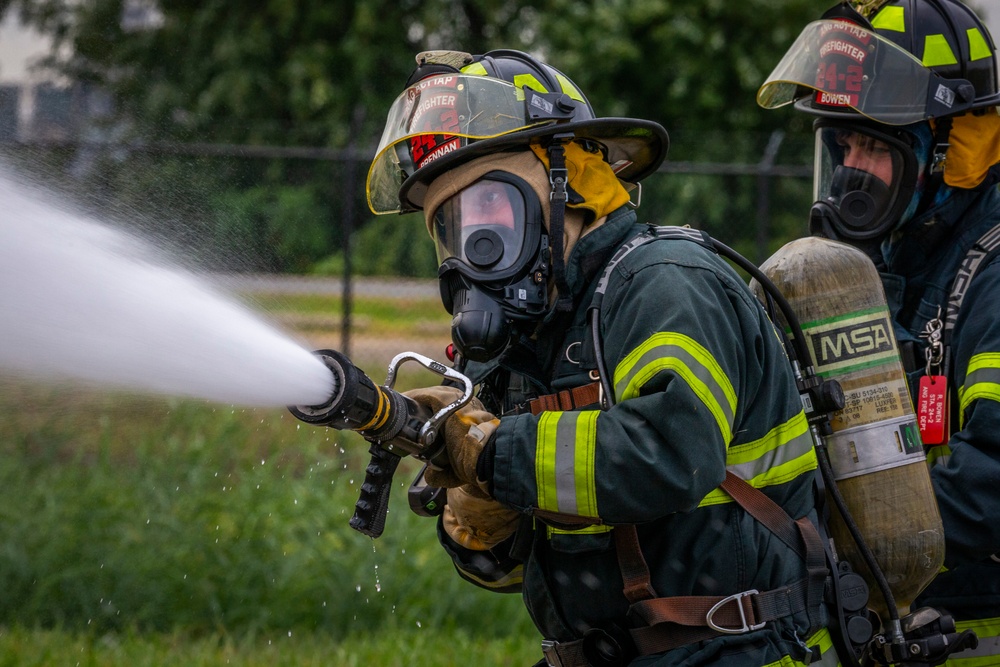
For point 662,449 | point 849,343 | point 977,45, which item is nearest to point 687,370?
point 662,449

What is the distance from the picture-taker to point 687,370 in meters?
2.20

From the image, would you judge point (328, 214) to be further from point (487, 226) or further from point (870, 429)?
point (870, 429)

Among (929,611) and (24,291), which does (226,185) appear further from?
(929,611)

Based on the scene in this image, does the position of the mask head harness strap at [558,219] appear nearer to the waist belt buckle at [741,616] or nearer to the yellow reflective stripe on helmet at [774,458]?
the yellow reflective stripe on helmet at [774,458]

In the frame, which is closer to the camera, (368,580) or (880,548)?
(880,548)

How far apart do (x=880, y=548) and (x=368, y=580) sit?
336 centimetres

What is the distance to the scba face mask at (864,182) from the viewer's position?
3.56 m

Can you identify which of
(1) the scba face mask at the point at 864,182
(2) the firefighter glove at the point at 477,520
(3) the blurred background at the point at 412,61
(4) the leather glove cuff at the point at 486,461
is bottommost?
(2) the firefighter glove at the point at 477,520

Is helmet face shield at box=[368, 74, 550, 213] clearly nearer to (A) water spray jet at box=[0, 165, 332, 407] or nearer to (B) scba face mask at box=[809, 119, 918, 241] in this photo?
(A) water spray jet at box=[0, 165, 332, 407]

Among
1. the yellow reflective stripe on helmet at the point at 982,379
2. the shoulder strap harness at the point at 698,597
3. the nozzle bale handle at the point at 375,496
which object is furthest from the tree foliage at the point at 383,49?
the nozzle bale handle at the point at 375,496

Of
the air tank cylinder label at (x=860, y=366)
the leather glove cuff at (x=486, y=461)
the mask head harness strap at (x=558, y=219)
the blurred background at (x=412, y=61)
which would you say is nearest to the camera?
the leather glove cuff at (x=486, y=461)

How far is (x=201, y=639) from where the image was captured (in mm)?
5082

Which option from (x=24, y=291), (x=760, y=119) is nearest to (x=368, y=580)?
(x=24, y=291)

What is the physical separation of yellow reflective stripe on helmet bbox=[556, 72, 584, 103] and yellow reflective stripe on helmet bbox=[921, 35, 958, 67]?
Result: 1.41m
